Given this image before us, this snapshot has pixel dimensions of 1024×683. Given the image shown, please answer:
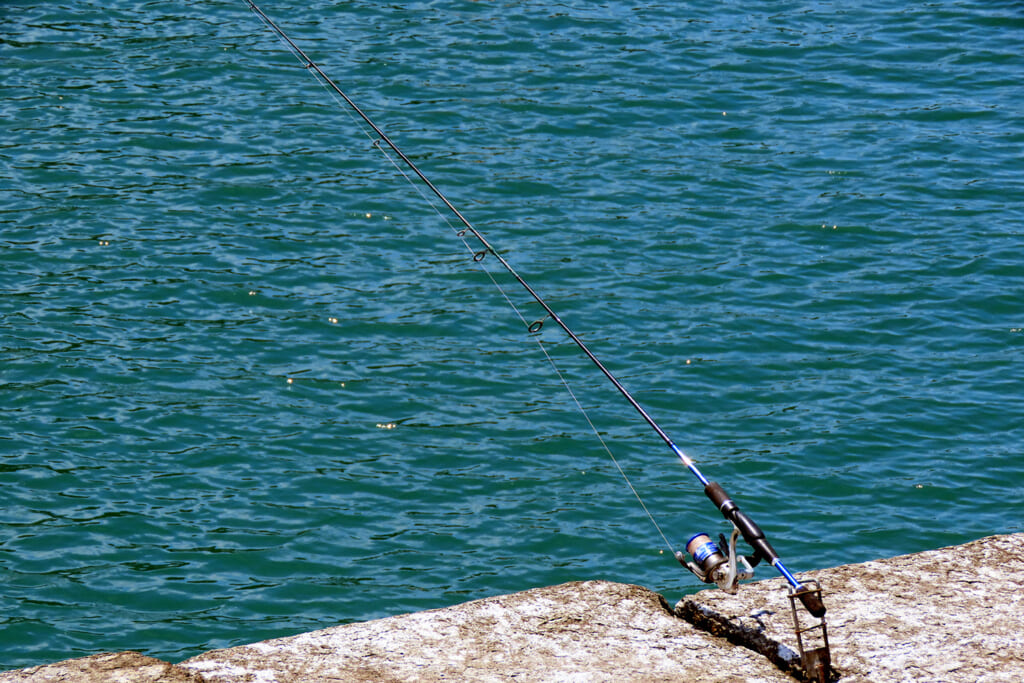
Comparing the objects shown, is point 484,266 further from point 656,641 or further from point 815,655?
point 815,655

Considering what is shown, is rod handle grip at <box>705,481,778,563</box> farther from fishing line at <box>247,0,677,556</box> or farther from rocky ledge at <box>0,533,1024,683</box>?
fishing line at <box>247,0,677,556</box>

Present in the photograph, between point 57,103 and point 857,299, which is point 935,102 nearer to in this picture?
point 857,299

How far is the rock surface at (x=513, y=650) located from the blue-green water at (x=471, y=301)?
2384 millimetres

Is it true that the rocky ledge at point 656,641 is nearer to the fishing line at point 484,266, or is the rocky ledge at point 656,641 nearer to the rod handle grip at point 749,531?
the rod handle grip at point 749,531

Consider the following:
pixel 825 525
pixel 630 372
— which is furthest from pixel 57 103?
pixel 825 525

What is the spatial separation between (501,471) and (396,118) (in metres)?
5.89

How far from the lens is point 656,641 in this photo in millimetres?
4293

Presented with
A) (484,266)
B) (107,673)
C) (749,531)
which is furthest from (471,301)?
(107,673)

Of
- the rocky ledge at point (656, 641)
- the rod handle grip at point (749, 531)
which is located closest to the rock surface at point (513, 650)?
the rocky ledge at point (656, 641)

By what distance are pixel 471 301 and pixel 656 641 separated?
5.90 m

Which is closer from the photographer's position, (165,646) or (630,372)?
(165,646)

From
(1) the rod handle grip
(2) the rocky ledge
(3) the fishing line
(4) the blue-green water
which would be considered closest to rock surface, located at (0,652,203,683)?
(2) the rocky ledge

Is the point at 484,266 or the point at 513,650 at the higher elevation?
the point at 513,650

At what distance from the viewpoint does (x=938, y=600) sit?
4484 millimetres
